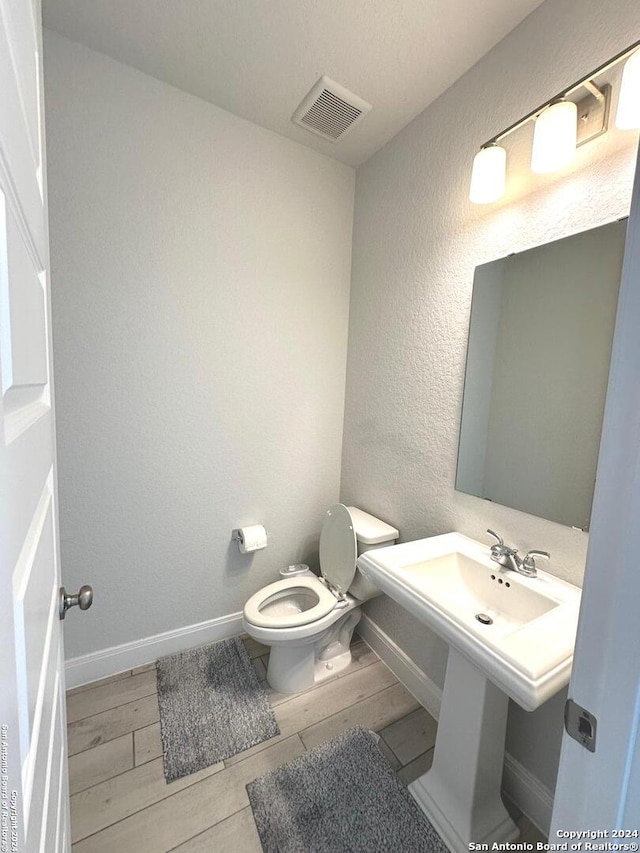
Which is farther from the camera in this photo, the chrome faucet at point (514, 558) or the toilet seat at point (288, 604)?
the toilet seat at point (288, 604)

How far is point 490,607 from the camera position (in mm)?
1209

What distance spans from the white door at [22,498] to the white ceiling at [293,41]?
1.04m

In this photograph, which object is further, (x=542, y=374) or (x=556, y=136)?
(x=542, y=374)

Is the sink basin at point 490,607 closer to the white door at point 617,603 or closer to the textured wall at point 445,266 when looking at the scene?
the textured wall at point 445,266

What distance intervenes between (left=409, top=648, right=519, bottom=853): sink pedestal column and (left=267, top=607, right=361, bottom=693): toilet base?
0.60 m

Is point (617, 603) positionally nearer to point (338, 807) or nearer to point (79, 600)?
point (79, 600)

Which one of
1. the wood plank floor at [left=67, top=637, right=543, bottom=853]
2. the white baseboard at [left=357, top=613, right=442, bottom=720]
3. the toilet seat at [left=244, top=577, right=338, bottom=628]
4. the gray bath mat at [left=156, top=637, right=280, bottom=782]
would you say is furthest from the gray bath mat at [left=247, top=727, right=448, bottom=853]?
the toilet seat at [left=244, top=577, right=338, bottom=628]

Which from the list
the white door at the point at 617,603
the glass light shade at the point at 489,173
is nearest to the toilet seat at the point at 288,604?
the white door at the point at 617,603

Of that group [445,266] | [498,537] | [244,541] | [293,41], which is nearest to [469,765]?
[498,537]

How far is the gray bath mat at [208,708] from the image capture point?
1.31 m

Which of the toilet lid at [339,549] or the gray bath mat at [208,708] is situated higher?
the toilet lid at [339,549]

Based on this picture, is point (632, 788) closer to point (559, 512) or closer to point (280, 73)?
point (559, 512)

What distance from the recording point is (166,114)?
1477mm

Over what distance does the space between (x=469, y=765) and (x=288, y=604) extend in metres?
0.98
